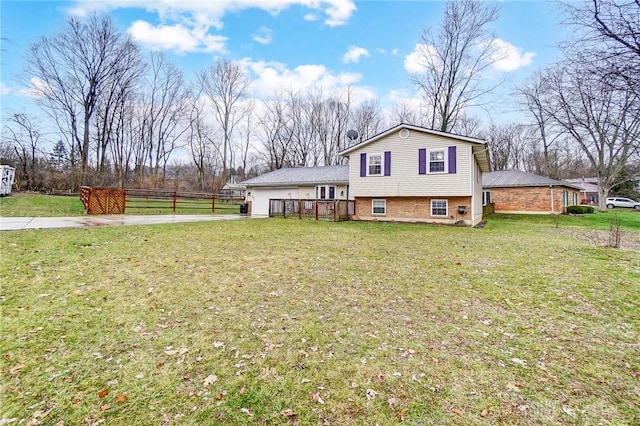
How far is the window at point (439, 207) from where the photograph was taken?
15203 mm

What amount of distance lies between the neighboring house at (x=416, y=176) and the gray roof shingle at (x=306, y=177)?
2637 millimetres

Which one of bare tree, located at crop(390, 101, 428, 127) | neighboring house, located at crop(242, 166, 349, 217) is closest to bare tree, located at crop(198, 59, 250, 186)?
neighboring house, located at crop(242, 166, 349, 217)

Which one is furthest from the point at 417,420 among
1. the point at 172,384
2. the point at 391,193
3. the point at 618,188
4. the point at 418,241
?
the point at 618,188

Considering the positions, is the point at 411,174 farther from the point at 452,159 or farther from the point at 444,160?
the point at 452,159

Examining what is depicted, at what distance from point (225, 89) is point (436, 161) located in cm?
2863

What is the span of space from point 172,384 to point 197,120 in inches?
1504

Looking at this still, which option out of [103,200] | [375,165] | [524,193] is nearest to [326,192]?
[375,165]

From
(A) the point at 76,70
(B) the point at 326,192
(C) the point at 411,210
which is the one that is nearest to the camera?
(C) the point at 411,210

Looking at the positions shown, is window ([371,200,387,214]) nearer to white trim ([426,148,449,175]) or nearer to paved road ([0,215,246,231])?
white trim ([426,148,449,175])

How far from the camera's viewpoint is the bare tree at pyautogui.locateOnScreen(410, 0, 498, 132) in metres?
22.0

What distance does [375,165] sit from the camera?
1645 centimetres

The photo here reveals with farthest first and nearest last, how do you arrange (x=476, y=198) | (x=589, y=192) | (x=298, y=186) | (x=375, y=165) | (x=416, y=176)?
(x=589, y=192), (x=298, y=186), (x=375, y=165), (x=476, y=198), (x=416, y=176)

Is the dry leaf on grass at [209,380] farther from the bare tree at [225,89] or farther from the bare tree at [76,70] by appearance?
the bare tree at [225,89]

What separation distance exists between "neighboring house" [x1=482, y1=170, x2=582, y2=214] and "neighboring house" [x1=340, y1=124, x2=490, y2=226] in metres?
8.80
